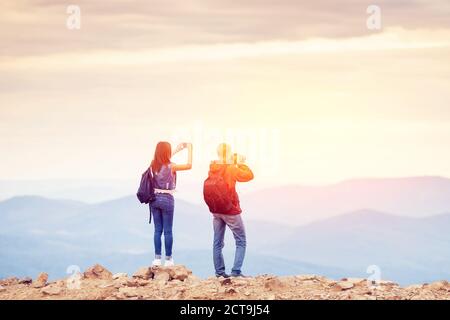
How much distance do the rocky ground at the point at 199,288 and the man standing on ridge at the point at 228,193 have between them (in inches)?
30.0

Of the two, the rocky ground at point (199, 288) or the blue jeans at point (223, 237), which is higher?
the blue jeans at point (223, 237)

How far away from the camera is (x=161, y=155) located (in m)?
22.2

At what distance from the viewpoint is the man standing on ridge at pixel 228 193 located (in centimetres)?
2155

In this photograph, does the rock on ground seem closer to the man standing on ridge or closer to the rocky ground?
the rocky ground

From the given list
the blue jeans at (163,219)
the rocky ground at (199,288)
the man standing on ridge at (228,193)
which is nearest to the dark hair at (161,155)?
the blue jeans at (163,219)

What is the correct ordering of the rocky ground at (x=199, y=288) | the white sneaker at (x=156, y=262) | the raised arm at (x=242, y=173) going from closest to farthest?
1. the rocky ground at (x=199, y=288)
2. the raised arm at (x=242, y=173)
3. the white sneaker at (x=156, y=262)

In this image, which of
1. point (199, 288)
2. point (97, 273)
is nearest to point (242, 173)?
point (199, 288)

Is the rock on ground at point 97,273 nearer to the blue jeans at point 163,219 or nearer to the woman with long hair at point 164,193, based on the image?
the woman with long hair at point 164,193

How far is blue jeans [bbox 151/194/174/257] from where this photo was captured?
877 inches
